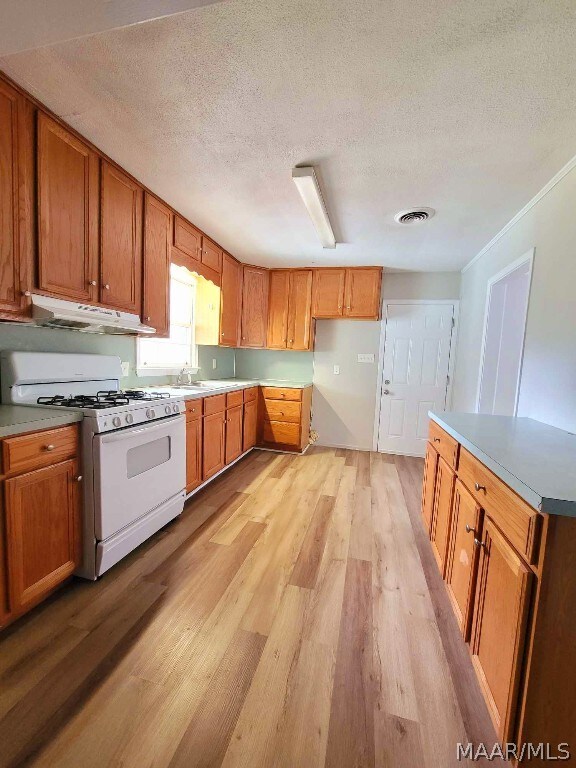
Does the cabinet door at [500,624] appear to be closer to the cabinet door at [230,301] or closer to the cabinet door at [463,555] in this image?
the cabinet door at [463,555]

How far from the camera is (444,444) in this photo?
187 centimetres

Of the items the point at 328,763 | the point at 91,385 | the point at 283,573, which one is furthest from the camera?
the point at 91,385

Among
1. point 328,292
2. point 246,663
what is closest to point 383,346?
point 328,292

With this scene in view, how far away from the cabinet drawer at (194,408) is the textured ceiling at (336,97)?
1.57 m

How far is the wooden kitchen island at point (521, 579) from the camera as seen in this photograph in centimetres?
83

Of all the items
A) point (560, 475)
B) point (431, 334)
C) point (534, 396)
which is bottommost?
point (560, 475)

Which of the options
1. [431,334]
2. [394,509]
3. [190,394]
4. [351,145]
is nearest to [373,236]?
[351,145]

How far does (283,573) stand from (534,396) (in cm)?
190

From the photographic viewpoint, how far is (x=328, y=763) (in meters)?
0.96

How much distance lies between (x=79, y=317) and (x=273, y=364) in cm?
299

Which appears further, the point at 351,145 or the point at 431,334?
the point at 431,334

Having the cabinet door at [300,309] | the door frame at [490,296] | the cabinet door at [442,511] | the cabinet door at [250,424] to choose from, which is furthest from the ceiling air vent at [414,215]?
the cabinet door at [250,424]

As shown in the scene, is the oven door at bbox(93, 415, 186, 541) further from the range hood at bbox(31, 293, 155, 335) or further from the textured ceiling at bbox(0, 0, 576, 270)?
the textured ceiling at bbox(0, 0, 576, 270)

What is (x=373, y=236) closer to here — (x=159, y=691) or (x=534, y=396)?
(x=534, y=396)
